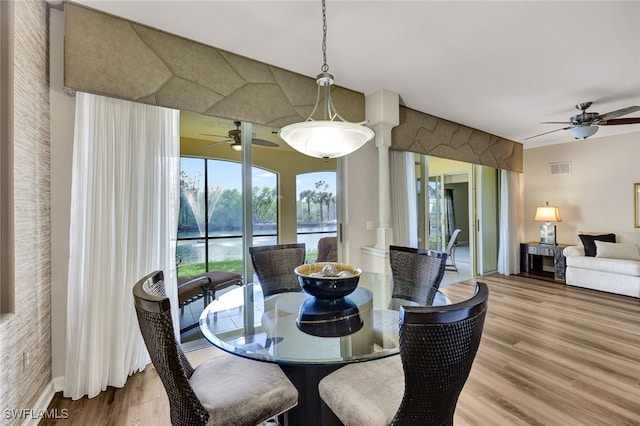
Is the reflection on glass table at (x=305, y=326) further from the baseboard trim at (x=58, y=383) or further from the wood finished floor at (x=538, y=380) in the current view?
the baseboard trim at (x=58, y=383)

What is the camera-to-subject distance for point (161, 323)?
3.30 feet

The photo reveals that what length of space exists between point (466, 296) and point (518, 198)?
3128mm

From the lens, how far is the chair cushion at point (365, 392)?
118 cm

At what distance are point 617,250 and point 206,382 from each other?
608 cm

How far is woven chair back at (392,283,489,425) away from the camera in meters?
0.91

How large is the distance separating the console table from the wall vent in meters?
1.44

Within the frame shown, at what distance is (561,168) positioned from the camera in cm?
579

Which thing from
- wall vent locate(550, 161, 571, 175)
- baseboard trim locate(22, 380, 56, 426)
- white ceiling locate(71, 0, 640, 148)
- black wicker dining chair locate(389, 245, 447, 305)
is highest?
white ceiling locate(71, 0, 640, 148)

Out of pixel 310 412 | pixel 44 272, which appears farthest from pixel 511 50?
pixel 44 272

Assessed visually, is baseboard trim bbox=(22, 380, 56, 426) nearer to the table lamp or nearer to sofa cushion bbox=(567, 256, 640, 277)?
sofa cushion bbox=(567, 256, 640, 277)

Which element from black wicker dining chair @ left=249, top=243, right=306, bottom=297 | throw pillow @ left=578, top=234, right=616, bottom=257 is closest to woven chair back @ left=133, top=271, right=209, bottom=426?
black wicker dining chair @ left=249, top=243, right=306, bottom=297

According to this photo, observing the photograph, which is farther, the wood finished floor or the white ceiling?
the white ceiling

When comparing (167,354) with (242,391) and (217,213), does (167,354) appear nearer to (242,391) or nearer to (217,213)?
(242,391)

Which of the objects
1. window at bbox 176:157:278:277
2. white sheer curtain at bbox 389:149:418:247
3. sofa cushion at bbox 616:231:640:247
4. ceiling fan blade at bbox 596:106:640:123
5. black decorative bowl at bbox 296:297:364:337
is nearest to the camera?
black decorative bowl at bbox 296:297:364:337
